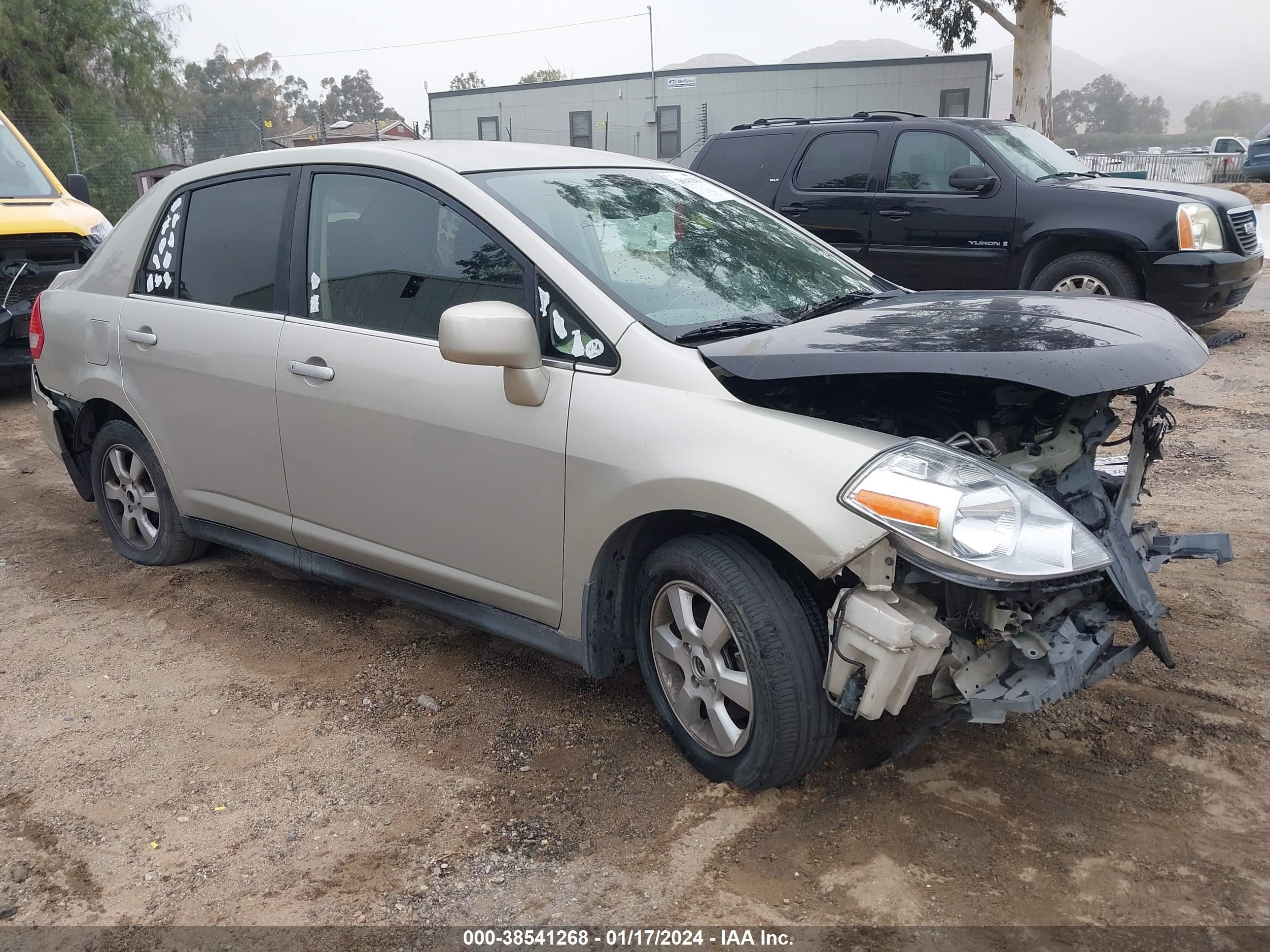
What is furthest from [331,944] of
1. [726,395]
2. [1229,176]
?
[1229,176]

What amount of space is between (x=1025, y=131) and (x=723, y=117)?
2431 cm

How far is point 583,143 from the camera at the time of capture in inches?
1335

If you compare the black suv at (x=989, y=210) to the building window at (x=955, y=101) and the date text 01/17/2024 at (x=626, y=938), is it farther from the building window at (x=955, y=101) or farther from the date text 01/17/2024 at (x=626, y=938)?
the building window at (x=955, y=101)

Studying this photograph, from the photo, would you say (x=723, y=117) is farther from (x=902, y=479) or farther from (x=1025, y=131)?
(x=902, y=479)

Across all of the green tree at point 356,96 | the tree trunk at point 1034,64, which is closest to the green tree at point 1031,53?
the tree trunk at point 1034,64

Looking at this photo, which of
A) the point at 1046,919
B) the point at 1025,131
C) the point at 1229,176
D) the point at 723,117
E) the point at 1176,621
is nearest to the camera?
the point at 1046,919

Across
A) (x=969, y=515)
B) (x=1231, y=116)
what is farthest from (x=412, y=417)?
(x=1231, y=116)

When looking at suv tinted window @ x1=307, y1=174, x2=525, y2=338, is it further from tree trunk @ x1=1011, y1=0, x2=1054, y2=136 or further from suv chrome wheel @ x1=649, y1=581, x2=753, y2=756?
tree trunk @ x1=1011, y1=0, x2=1054, y2=136

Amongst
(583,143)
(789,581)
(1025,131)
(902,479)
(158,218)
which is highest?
(583,143)

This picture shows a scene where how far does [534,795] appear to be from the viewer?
9.53 feet

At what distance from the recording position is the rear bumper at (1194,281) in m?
7.62

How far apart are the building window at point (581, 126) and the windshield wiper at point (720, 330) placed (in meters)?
32.6

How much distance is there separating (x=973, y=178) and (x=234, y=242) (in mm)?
6190

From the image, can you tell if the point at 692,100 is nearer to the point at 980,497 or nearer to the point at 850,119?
the point at 850,119
